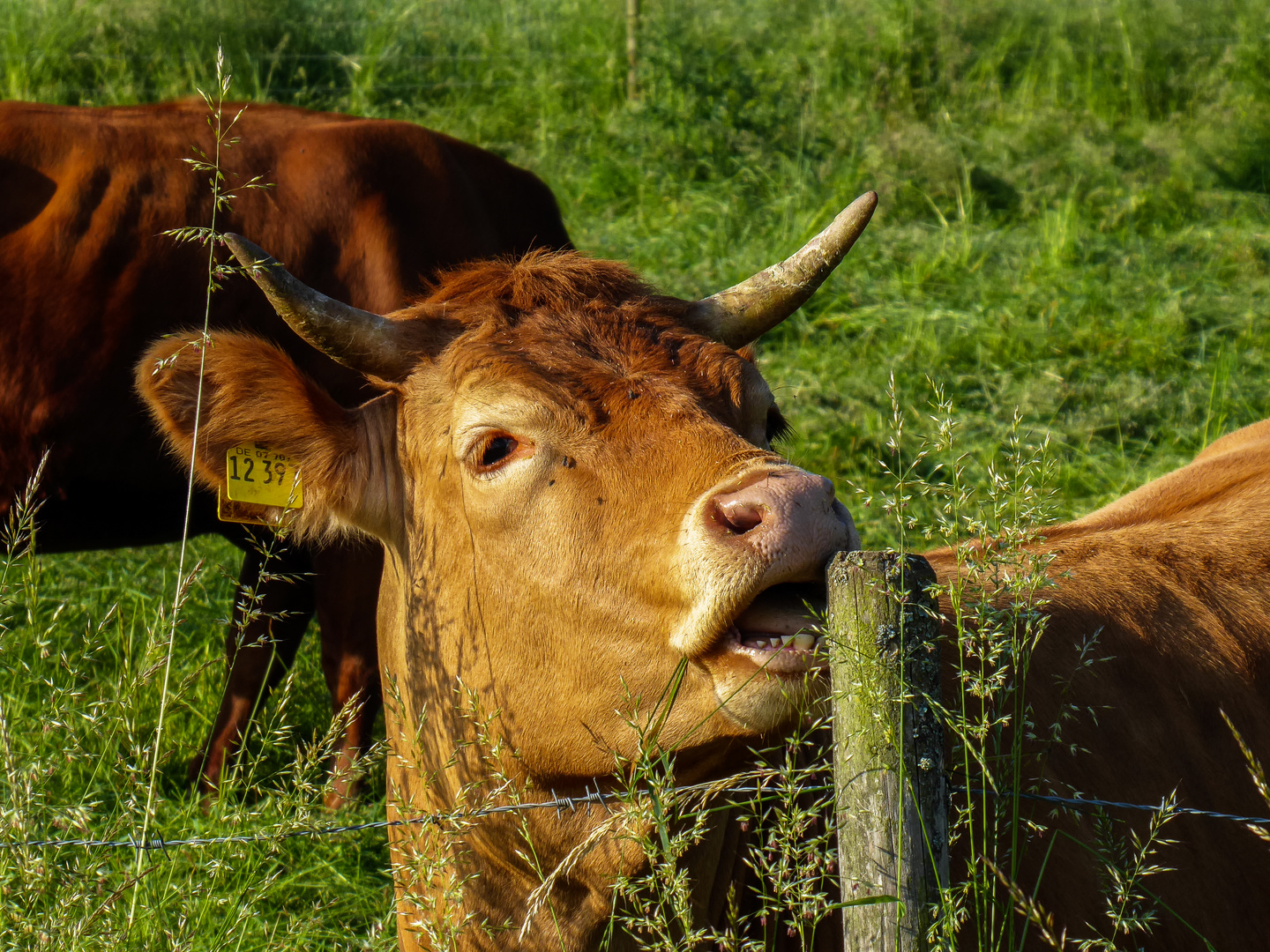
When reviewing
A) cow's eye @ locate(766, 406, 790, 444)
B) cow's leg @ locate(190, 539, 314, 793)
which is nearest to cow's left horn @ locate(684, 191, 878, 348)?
cow's eye @ locate(766, 406, 790, 444)

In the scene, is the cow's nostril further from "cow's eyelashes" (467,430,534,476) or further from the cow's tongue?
"cow's eyelashes" (467,430,534,476)

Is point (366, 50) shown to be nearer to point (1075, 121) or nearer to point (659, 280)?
point (659, 280)

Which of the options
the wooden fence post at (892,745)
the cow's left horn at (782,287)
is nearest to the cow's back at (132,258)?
the cow's left horn at (782,287)

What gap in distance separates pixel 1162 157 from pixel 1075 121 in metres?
0.76

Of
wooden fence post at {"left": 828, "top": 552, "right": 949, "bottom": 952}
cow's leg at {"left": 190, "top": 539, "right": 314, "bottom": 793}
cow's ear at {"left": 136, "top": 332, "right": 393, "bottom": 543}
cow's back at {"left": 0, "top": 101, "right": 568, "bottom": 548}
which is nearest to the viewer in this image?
wooden fence post at {"left": 828, "top": 552, "right": 949, "bottom": 952}

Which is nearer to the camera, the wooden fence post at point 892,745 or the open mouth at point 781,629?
the wooden fence post at point 892,745

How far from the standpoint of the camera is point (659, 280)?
23.9 feet

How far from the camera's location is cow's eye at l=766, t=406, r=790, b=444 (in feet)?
9.38

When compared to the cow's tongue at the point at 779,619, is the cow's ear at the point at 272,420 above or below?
below

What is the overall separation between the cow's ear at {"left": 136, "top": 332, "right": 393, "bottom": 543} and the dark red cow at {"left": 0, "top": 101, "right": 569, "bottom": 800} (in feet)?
4.93

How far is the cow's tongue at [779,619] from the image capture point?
204 centimetres

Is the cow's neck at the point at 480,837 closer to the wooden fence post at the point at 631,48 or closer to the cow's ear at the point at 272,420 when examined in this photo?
the cow's ear at the point at 272,420

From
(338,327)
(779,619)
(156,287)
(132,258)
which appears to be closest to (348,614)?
(156,287)

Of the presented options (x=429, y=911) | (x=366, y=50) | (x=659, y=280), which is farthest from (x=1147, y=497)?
(x=366, y=50)
